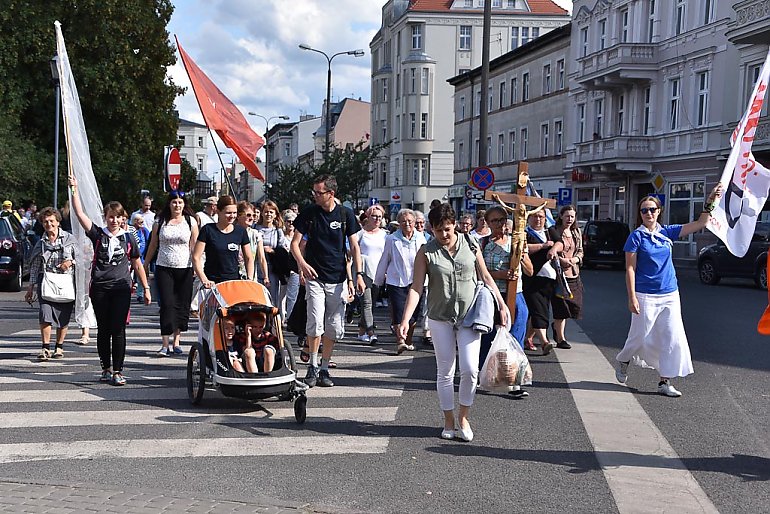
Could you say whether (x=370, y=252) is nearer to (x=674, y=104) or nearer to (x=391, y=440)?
(x=391, y=440)

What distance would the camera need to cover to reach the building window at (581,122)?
4531cm

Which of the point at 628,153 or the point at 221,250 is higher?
the point at 628,153

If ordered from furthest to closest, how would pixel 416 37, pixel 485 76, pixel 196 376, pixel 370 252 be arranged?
pixel 416 37, pixel 485 76, pixel 370 252, pixel 196 376

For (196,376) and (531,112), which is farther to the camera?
(531,112)

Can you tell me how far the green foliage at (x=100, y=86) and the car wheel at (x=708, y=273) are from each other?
21311 mm

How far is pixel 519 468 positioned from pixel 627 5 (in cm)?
3826

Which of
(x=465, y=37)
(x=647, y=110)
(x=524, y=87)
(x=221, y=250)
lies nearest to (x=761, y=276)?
(x=221, y=250)

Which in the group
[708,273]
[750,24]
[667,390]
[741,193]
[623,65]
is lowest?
[708,273]

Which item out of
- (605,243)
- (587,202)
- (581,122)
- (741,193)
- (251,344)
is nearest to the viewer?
(741,193)

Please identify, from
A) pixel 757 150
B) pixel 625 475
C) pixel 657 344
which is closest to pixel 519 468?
pixel 625 475

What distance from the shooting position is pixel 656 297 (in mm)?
8500

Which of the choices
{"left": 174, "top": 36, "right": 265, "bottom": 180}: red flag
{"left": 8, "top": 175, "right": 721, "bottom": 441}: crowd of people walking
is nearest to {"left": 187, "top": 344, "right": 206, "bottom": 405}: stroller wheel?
{"left": 8, "top": 175, "right": 721, "bottom": 441}: crowd of people walking

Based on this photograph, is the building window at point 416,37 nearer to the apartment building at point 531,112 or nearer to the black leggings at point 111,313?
the apartment building at point 531,112

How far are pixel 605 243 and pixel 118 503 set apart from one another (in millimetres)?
29241
